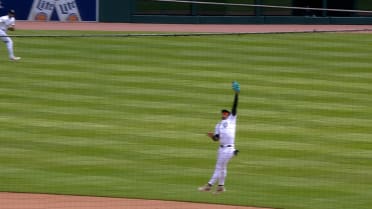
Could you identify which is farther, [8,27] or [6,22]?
[6,22]

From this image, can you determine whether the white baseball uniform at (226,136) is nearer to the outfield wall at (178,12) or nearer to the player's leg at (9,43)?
the player's leg at (9,43)

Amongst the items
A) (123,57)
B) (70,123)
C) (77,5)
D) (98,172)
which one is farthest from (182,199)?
(77,5)

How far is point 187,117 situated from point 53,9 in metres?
12.8

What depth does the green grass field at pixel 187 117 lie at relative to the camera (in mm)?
16125

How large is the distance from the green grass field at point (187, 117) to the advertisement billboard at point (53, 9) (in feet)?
10.9

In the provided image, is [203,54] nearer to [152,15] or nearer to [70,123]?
[152,15]

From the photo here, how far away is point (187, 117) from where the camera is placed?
69.5 ft

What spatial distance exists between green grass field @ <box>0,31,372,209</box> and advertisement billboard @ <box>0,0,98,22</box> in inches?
131

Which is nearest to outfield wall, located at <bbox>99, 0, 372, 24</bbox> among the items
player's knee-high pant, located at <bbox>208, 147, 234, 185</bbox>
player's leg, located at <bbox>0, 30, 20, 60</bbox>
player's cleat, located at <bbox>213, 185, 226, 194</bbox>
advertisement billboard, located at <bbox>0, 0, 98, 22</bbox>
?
advertisement billboard, located at <bbox>0, 0, 98, 22</bbox>

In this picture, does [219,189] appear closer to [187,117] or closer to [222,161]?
[222,161]

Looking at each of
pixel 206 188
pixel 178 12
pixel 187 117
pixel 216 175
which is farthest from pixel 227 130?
pixel 178 12

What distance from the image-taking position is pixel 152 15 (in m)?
32.8

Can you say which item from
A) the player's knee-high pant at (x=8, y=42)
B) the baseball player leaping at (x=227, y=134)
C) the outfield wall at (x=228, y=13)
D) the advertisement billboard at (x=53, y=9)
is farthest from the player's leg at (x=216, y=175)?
the advertisement billboard at (x=53, y=9)

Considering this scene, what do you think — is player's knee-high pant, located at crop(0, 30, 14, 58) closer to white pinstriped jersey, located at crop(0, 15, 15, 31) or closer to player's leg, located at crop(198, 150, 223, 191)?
white pinstriped jersey, located at crop(0, 15, 15, 31)
